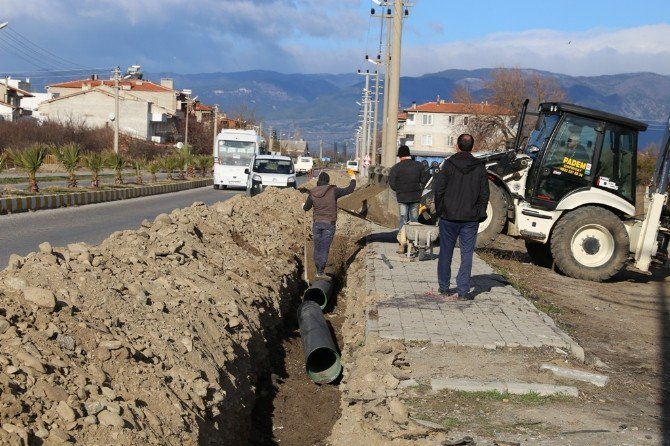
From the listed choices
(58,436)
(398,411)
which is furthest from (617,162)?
(58,436)

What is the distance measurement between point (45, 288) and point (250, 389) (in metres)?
2.27

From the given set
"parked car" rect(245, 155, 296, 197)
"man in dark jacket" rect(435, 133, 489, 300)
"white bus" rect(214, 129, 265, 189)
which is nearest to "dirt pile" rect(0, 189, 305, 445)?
"man in dark jacket" rect(435, 133, 489, 300)

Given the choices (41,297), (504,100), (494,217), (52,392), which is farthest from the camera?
(504,100)

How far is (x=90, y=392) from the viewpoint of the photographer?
5.44 meters

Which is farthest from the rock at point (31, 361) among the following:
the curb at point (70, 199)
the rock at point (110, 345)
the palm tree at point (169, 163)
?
the palm tree at point (169, 163)

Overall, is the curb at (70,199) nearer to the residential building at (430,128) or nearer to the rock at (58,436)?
the rock at (58,436)

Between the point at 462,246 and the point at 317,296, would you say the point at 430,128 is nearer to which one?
the point at 317,296

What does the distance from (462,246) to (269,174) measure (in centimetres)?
2346

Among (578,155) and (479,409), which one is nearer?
(479,409)

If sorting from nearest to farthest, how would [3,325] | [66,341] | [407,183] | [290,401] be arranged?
[3,325], [66,341], [290,401], [407,183]

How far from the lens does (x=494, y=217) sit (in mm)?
15562

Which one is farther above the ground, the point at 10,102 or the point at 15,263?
the point at 10,102

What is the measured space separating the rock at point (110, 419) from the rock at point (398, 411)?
2010mm

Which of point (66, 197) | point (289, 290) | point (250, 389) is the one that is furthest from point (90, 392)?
point (66, 197)
